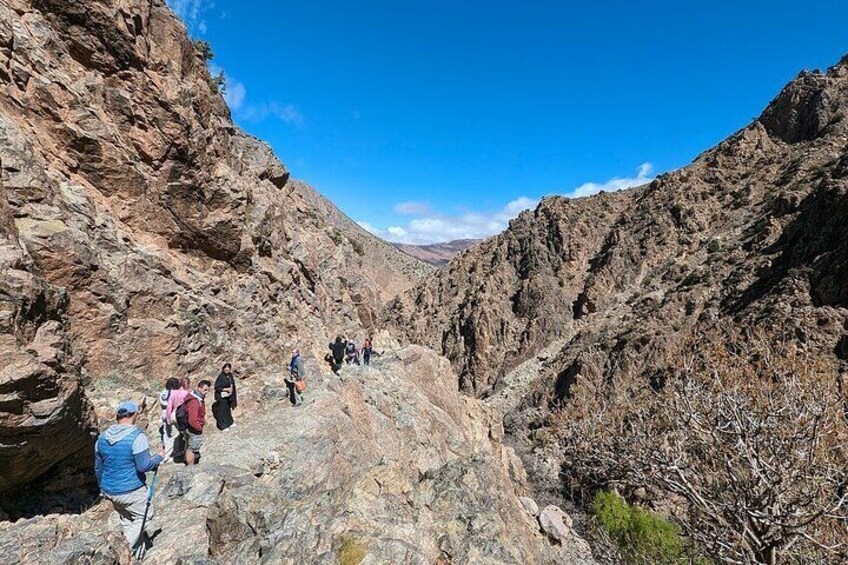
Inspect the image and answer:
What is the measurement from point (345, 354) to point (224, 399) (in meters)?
10.1

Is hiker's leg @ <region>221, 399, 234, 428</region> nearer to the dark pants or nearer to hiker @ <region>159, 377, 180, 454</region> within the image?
the dark pants

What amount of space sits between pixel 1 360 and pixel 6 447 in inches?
52.2

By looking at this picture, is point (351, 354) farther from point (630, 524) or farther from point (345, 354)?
point (630, 524)

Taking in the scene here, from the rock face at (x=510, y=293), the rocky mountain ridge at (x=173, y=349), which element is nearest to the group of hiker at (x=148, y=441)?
the rocky mountain ridge at (x=173, y=349)

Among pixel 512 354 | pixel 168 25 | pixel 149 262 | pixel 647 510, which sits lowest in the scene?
pixel 647 510

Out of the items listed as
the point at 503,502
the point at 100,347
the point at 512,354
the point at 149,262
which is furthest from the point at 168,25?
the point at 512,354

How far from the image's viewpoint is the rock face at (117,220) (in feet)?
25.2

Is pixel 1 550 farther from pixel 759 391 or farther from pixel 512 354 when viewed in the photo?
pixel 512 354

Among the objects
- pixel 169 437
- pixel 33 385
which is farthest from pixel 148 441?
pixel 169 437

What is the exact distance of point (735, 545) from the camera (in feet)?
32.8

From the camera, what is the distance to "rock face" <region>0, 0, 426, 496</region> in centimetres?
769

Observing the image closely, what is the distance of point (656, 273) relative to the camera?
183ft

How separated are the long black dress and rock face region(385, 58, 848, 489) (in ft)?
77.1

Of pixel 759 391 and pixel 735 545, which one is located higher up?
pixel 759 391
